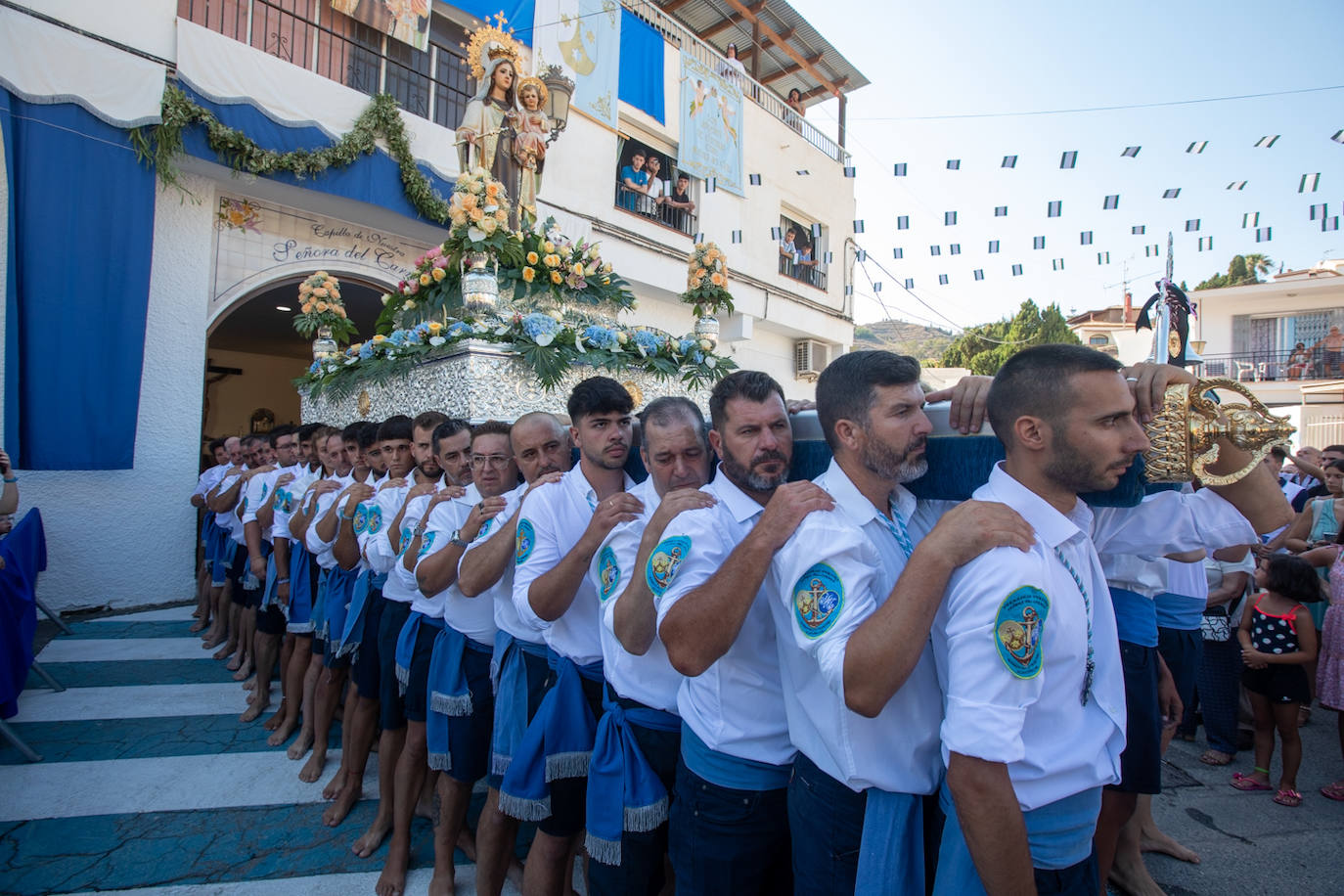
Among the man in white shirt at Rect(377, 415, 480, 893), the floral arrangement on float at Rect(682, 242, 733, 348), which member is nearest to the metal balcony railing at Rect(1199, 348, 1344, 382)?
the floral arrangement on float at Rect(682, 242, 733, 348)

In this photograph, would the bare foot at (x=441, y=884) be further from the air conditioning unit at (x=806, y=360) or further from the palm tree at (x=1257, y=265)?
the palm tree at (x=1257, y=265)

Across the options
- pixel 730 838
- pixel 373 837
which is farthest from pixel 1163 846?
pixel 373 837

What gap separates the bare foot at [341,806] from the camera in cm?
334

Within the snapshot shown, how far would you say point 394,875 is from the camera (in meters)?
2.81

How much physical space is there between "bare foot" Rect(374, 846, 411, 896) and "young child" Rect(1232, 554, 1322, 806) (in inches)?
162

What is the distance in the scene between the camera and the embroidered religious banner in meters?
8.37

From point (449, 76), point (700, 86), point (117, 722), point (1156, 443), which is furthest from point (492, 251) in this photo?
point (700, 86)

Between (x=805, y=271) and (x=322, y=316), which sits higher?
(x=805, y=271)

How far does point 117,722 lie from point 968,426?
5.40 meters

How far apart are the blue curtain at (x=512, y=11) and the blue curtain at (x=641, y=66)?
6.53 feet

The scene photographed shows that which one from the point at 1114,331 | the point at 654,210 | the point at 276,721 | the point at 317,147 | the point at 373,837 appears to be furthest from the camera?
the point at 1114,331

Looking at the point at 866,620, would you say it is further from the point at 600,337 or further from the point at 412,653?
the point at 600,337

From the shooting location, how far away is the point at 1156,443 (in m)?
1.44

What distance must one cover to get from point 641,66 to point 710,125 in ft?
5.68
